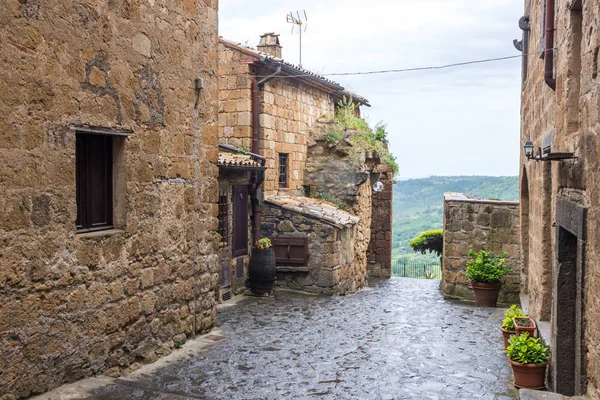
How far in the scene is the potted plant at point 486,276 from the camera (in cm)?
1084

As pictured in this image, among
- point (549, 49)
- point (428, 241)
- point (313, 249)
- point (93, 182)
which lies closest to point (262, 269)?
point (313, 249)

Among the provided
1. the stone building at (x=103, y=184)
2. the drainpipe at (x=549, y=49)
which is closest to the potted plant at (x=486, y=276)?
the stone building at (x=103, y=184)

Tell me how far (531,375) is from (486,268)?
5.20 meters

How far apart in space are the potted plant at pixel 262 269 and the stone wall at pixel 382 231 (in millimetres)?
7459

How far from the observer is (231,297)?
11148mm

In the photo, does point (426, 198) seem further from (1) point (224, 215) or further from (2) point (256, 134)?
(1) point (224, 215)

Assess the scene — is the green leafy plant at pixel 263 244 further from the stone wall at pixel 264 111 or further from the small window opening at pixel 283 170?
the small window opening at pixel 283 170

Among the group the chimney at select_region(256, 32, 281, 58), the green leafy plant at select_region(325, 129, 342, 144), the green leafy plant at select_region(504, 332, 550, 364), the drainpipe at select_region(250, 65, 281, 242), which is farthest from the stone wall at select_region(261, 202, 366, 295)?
the green leafy plant at select_region(504, 332, 550, 364)

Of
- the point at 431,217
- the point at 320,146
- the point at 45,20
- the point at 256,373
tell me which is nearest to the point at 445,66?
the point at 320,146

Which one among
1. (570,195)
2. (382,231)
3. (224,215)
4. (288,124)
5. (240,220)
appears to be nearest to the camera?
(570,195)

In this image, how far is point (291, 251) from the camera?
12.2m

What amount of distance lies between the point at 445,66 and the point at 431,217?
5818cm

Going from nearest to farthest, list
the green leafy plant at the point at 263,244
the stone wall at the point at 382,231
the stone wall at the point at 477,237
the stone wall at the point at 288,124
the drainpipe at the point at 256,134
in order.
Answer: the stone wall at the point at 477,237 < the green leafy plant at the point at 263,244 < the drainpipe at the point at 256,134 < the stone wall at the point at 288,124 < the stone wall at the point at 382,231

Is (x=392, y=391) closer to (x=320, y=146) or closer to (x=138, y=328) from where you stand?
(x=138, y=328)
